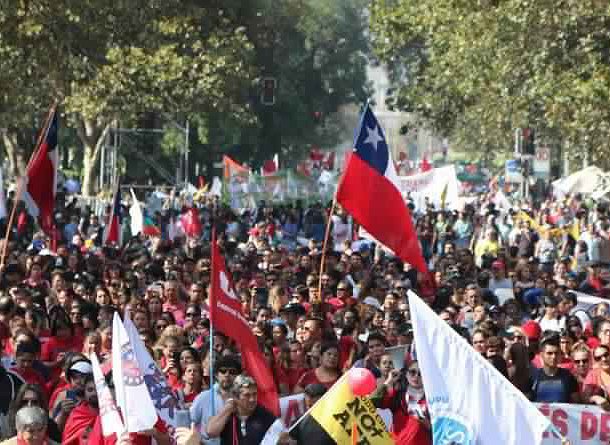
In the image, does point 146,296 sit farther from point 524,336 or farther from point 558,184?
point 558,184

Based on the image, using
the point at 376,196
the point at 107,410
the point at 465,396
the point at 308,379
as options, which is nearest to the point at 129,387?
the point at 107,410

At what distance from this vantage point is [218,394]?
34.8 feet

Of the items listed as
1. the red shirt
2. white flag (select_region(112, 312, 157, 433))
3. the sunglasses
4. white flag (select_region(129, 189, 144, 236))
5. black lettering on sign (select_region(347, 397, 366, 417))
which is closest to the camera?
white flag (select_region(112, 312, 157, 433))

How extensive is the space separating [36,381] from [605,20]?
18306mm

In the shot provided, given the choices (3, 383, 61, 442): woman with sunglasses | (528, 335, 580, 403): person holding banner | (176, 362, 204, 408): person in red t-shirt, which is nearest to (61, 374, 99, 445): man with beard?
(3, 383, 61, 442): woman with sunglasses

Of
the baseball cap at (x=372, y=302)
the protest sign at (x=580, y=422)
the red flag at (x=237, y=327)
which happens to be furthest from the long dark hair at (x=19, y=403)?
the baseball cap at (x=372, y=302)

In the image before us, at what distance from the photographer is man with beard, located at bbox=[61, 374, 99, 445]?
9.94 m

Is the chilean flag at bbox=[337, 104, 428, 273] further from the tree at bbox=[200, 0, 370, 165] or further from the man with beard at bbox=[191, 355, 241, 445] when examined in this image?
the tree at bbox=[200, 0, 370, 165]

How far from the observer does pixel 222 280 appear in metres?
11.7

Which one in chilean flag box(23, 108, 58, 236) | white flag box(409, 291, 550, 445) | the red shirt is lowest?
the red shirt

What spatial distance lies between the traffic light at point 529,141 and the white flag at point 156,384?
132 ft

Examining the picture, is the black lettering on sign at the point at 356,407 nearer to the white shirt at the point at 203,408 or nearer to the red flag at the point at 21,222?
the white shirt at the point at 203,408

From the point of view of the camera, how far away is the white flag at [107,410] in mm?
9420

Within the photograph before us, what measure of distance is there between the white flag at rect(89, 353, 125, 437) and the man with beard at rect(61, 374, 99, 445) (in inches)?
16.7
